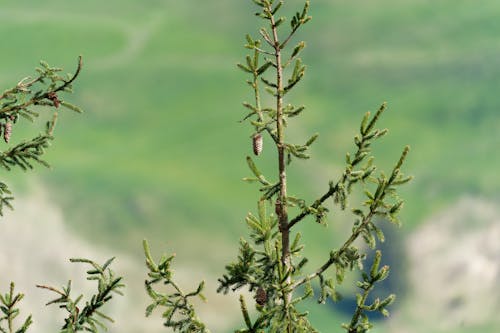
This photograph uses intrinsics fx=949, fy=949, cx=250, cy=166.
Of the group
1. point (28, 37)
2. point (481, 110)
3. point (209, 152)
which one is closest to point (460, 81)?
point (481, 110)

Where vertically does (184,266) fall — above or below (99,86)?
below

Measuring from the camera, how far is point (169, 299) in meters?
7.01

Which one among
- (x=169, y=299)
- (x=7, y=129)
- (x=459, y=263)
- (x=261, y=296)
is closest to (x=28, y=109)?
(x=7, y=129)

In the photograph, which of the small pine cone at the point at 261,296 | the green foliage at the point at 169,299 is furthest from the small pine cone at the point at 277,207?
the green foliage at the point at 169,299

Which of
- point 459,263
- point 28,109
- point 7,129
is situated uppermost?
point 459,263

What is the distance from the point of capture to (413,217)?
40.1 meters

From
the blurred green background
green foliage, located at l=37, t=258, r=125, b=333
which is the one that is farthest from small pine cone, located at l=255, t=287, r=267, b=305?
the blurred green background

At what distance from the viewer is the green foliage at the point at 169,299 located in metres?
6.80

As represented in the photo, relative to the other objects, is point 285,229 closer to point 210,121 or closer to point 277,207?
point 277,207

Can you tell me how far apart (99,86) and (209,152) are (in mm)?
8109

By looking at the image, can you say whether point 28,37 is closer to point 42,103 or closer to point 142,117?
point 142,117

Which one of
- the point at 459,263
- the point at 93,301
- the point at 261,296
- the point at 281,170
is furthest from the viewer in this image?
the point at 459,263

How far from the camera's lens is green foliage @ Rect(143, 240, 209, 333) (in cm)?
680

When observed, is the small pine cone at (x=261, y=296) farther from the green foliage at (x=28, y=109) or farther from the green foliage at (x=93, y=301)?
the green foliage at (x=28, y=109)
